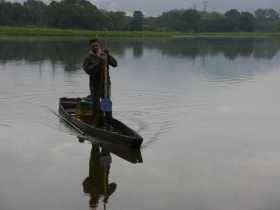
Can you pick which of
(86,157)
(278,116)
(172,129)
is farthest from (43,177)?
(278,116)

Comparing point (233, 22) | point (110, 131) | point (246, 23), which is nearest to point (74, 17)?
point (233, 22)

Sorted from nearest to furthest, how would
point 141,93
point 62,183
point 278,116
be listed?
point 62,183
point 278,116
point 141,93

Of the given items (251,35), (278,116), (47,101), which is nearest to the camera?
(278,116)

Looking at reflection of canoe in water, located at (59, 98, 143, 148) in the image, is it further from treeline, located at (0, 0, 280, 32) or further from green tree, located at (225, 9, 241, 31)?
green tree, located at (225, 9, 241, 31)

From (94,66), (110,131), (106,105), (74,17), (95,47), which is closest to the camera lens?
(110,131)

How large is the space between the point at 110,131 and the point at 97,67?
1977 mm

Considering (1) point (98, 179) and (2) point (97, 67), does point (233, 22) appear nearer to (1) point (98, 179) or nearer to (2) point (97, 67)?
(2) point (97, 67)

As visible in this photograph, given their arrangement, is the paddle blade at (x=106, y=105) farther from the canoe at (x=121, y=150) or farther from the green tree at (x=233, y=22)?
the green tree at (x=233, y=22)

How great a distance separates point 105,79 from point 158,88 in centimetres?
1313

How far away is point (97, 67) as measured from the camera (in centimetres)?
1611

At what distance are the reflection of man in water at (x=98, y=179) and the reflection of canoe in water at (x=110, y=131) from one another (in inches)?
18.7

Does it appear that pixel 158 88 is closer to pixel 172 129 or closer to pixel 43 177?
pixel 172 129

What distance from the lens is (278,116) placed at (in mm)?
20781

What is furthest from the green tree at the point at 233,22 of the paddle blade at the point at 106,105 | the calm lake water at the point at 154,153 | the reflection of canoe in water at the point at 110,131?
the paddle blade at the point at 106,105
